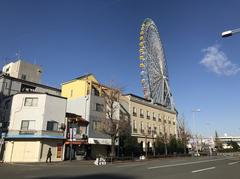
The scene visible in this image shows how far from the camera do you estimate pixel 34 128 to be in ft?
112

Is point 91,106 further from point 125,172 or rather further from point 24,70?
point 125,172

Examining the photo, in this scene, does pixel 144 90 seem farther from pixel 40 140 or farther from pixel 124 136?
pixel 40 140

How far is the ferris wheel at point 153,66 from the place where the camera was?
51375 millimetres

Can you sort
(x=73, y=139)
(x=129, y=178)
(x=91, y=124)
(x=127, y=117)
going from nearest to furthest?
1. (x=129, y=178)
2. (x=73, y=139)
3. (x=91, y=124)
4. (x=127, y=117)

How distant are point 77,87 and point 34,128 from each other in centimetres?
1342

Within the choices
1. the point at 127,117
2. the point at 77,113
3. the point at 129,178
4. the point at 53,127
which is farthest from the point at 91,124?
the point at 129,178

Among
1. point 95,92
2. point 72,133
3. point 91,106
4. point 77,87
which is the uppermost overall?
point 77,87

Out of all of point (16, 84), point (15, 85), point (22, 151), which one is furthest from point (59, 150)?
point (16, 84)

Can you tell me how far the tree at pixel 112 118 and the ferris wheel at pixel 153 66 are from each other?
867 centimetres

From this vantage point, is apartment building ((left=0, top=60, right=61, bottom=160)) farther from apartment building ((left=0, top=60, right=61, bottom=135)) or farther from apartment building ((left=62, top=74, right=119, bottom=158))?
apartment building ((left=62, top=74, right=119, bottom=158))

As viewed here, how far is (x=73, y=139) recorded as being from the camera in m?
36.8

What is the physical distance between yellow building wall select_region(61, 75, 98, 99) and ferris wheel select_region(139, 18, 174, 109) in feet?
36.1

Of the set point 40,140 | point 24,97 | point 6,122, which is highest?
point 24,97

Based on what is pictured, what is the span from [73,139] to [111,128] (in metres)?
5.92
